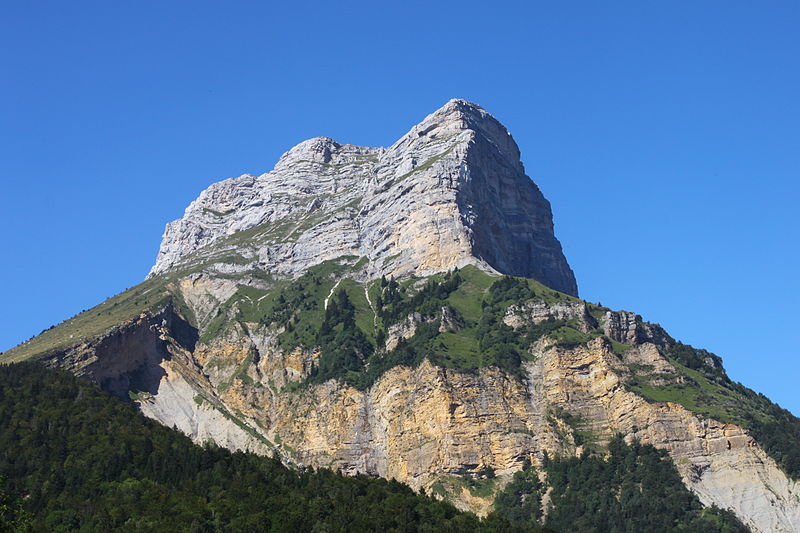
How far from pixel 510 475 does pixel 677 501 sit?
29.9m

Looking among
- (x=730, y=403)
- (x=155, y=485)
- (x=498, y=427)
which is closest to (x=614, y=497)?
(x=498, y=427)

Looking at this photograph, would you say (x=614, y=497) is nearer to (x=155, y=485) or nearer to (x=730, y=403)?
(x=730, y=403)

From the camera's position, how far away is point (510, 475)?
173000mm

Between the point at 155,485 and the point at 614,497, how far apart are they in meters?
72.3

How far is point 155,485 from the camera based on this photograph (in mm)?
130500

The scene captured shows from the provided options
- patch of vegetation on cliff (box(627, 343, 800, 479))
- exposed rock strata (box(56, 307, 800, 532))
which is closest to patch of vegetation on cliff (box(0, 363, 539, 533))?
exposed rock strata (box(56, 307, 800, 532))

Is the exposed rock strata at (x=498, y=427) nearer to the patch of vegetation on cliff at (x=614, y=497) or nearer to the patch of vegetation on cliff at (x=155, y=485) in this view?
the patch of vegetation on cliff at (x=614, y=497)

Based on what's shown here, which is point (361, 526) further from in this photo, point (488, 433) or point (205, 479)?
point (488, 433)

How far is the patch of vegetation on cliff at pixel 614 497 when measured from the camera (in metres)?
152

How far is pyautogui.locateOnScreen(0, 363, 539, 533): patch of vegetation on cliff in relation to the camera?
394ft

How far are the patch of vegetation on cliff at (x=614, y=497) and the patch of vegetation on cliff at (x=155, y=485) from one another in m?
21.1

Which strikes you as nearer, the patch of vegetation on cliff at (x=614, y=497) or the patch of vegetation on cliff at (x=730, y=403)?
the patch of vegetation on cliff at (x=614, y=497)

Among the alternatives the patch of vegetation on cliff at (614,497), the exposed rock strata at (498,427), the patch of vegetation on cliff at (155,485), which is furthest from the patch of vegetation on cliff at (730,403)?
the patch of vegetation on cliff at (155,485)

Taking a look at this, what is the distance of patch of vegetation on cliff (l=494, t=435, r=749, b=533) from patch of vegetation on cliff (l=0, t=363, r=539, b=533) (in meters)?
21.1
